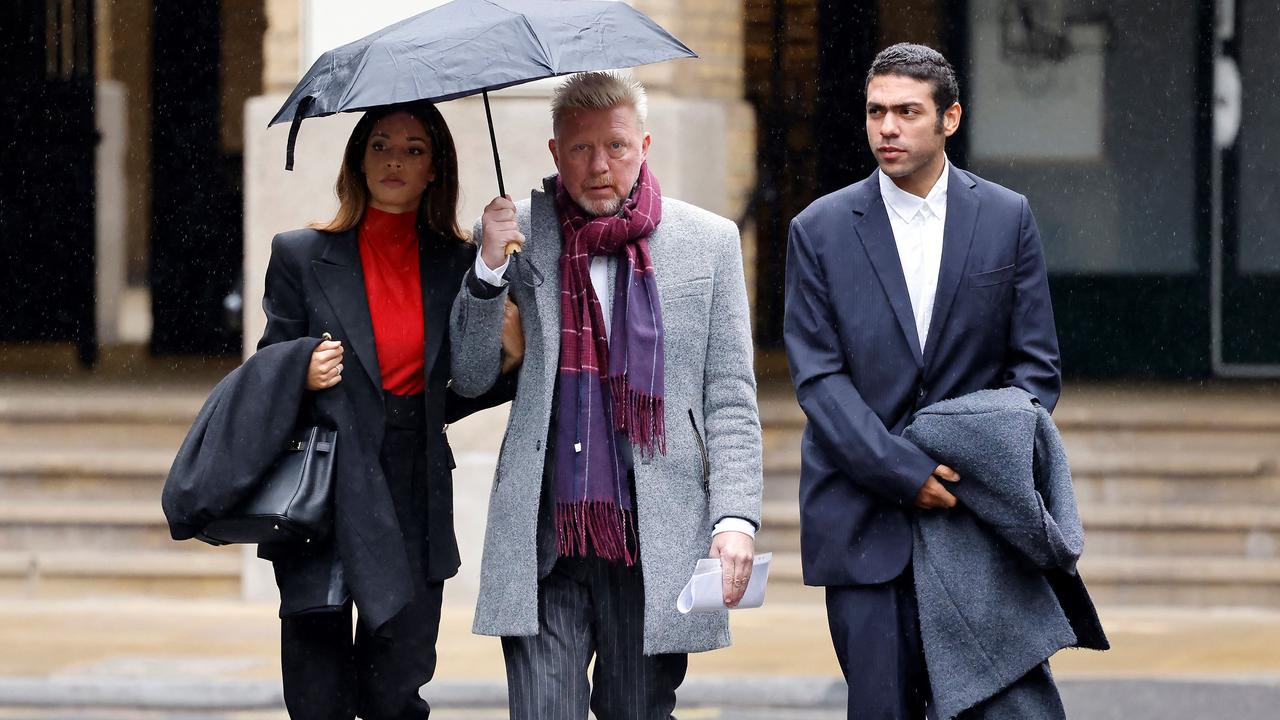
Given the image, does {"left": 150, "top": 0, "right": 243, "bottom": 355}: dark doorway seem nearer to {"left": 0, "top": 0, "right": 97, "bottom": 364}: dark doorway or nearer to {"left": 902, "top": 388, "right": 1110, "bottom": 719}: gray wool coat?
{"left": 0, "top": 0, "right": 97, "bottom": 364}: dark doorway

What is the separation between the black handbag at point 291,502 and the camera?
462 cm

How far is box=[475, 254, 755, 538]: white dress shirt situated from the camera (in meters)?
4.48

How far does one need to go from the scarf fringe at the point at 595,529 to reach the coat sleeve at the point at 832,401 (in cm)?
52

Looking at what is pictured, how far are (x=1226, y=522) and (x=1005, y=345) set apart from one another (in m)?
5.79

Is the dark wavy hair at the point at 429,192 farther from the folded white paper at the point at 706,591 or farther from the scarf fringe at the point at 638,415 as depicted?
the folded white paper at the point at 706,591

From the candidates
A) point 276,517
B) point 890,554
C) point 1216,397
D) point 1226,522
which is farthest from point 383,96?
point 1216,397

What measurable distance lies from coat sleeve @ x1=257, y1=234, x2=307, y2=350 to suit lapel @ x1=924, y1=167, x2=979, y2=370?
1629 millimetres

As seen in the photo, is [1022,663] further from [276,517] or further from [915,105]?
[276,517]

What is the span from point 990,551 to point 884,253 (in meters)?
0.76

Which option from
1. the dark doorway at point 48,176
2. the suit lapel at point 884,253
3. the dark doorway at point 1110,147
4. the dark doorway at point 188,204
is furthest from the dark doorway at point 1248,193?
the suit lapel at point 884,253

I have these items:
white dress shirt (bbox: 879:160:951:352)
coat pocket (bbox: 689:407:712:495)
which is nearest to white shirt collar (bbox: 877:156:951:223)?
white dress shirt (bbox: 879:160:951:352)

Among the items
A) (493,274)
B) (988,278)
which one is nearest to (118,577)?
(493,274)

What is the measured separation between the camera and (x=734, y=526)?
4.47m

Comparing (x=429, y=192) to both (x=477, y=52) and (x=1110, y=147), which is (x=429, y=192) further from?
(x=1110, y=147)
